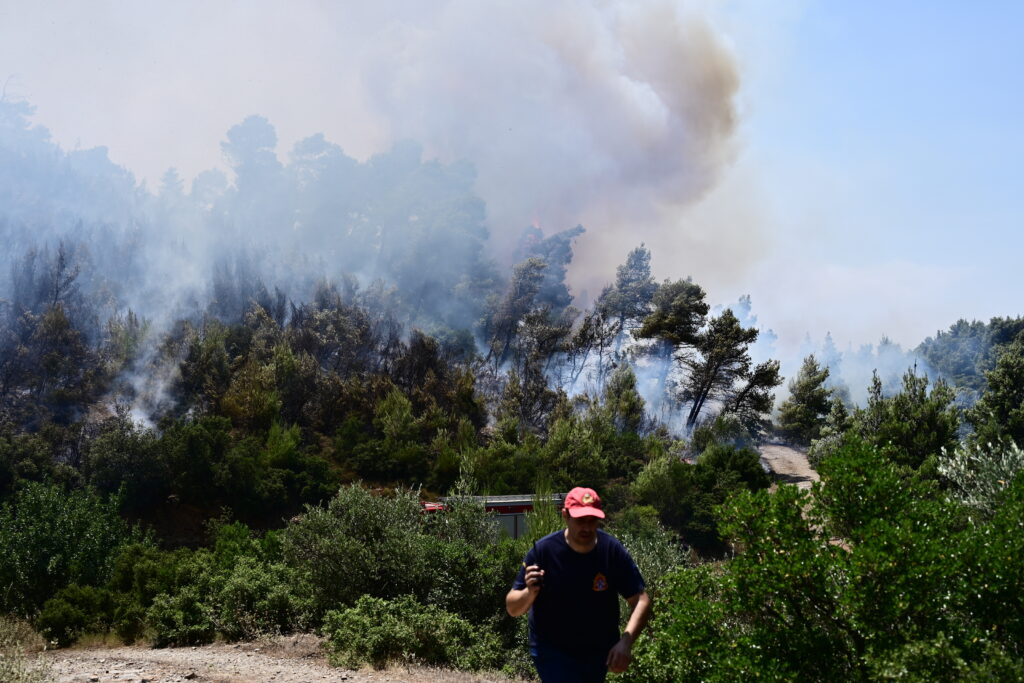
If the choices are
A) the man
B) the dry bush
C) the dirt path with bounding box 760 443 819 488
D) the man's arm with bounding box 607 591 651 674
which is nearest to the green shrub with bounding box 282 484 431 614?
the dry bush

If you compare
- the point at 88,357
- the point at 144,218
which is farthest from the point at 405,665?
the point at 144,218

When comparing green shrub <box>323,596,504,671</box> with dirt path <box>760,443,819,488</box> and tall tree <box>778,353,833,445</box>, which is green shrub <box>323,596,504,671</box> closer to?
dirt path <box>760,443,819,488</box>

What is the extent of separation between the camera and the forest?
5.01 meters

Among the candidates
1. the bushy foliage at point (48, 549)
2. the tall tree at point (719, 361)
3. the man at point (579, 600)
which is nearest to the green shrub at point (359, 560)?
the bushy foliage at point (48, 549)

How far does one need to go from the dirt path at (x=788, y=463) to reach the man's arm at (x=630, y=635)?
32.9 meters

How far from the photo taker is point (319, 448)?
99.8 ft

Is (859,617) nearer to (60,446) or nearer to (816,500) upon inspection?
(816,500)

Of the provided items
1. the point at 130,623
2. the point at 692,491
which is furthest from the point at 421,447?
the point at 130,623

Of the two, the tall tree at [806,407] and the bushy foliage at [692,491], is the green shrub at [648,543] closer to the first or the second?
the bushy foliage at [692,491]

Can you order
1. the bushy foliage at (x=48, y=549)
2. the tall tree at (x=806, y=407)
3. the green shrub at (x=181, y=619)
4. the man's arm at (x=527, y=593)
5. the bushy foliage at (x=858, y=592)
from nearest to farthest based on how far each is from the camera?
1. the man's arm at (x=527, y=593)
2. the bushy foliage at (x=858, y=592)
3. the green shrub at (x=181, y=619)
4. the bushy foliage at (x=48, y=549)
5. the tall tree at (x=806, y=407)

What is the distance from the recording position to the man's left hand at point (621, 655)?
142 inches

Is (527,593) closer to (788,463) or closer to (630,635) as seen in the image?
(630,635)

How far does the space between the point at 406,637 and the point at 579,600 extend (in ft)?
19.3

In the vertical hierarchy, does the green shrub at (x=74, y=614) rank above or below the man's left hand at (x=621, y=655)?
below
